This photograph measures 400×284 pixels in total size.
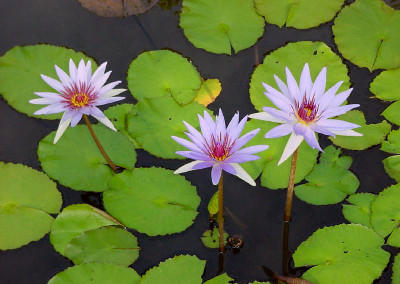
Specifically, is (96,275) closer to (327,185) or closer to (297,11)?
(327,185)

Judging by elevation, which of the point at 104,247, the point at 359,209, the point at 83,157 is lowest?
the point at 104,247

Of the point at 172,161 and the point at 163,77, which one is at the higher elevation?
the point at 163,77

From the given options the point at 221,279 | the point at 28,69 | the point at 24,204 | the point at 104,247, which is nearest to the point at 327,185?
the point at 221,279

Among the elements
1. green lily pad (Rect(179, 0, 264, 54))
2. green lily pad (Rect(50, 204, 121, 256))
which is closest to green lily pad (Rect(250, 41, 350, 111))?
green lily pad (Rect(179, 0, 264, 54))

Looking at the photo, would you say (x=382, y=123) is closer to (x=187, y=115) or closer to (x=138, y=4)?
(x=187, y=115)

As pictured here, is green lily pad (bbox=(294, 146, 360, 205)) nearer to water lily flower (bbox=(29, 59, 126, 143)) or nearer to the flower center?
water lily flower (bbox=(29, 59, 126, 143))

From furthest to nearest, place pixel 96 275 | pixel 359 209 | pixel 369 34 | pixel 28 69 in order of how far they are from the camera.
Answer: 1. pixel 369 34
2. pixel 28 69
3. pixel 359 209
4. pixel 96 275
